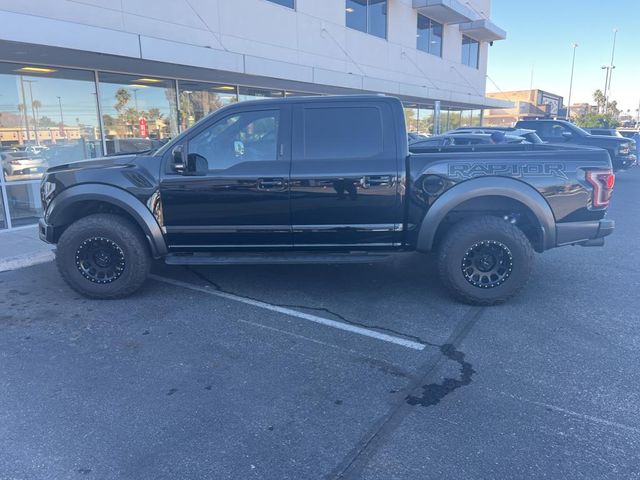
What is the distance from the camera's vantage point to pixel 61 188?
195 inches

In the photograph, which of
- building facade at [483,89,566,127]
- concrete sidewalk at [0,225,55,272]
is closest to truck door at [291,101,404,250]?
concrete sidewalk at [0,225,55,272]

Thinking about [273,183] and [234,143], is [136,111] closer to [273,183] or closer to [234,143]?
[234,143]

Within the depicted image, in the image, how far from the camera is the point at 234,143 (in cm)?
483

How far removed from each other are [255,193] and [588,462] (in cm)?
351

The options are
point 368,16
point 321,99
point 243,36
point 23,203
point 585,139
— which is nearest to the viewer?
point 321,99

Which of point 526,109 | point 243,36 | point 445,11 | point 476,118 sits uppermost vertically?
point 445,11

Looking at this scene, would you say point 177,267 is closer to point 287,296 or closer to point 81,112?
point 287,296

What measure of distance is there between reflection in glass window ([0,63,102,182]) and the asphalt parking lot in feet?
14.0

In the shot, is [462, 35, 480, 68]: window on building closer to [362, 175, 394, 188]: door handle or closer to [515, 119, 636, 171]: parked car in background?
[515, 119, 636, 171]: parked car in background

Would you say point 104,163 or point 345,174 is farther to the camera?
point 104,163

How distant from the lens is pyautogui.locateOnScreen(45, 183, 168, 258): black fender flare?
486cm

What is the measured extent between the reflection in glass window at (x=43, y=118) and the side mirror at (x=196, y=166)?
565 cm

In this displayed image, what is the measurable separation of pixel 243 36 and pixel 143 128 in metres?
3.63

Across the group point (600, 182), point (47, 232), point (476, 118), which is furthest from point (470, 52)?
point (47, 232)
